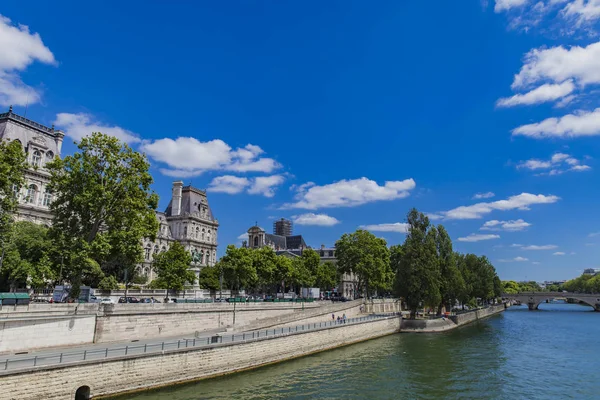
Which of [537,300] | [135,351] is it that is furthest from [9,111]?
[537,300]

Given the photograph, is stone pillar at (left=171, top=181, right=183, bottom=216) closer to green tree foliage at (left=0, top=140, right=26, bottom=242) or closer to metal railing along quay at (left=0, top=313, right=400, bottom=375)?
green tree foliage at (left=0, top=140, right=26, bottom=242)

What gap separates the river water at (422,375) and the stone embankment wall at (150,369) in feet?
2.61

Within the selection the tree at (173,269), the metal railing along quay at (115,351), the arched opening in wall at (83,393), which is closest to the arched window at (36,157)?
the tree at (173,269)

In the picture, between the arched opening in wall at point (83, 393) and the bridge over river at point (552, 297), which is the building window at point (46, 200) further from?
the bridge over river at point (552, 297)

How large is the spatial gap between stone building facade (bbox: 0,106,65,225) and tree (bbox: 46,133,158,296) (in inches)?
892

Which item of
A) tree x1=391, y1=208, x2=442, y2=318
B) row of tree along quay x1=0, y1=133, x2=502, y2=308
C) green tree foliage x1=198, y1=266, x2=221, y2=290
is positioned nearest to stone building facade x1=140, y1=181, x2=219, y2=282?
green tree foliage x1=198, y1=266, x2=221, y2=290

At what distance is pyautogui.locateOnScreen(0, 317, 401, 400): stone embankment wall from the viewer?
20.8m

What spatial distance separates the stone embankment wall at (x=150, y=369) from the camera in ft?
68.1

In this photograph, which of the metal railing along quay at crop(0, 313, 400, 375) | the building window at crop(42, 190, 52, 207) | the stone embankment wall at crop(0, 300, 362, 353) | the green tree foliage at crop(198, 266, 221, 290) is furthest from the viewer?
the green tree foliage at crop(198, 266, 221, 290)

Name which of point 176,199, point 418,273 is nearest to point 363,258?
point 418,273

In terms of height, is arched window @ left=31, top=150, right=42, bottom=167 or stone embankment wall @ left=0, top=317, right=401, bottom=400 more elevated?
arched window @ left=31, top=150, right=42, bottom=167

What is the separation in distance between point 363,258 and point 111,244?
55.2m

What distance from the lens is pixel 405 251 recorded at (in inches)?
2613

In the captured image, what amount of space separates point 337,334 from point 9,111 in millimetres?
54224
